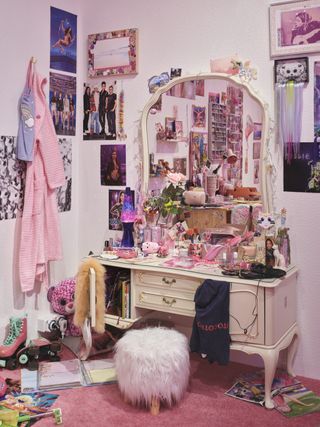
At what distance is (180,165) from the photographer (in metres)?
3.33

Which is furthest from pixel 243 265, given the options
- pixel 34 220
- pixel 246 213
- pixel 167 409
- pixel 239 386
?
pixel 34 220

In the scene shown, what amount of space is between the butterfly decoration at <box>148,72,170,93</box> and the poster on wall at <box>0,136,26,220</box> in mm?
893

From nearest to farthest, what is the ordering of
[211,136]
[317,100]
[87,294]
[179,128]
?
[317,100] → [87,294] → [211,136] → [179,128]

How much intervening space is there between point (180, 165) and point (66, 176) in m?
0.83

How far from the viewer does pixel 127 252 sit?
3.23m

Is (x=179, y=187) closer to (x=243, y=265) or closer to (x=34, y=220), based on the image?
(x=243, y=265)

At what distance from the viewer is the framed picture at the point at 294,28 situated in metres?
2.90

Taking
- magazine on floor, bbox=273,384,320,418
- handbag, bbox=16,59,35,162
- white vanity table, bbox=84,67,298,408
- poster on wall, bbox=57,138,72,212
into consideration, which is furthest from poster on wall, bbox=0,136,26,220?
magazine on floor, bbox=273,384,320,418

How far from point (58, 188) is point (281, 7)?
174 cm

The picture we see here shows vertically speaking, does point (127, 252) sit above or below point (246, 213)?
below

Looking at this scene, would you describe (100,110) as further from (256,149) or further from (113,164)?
(256,149)

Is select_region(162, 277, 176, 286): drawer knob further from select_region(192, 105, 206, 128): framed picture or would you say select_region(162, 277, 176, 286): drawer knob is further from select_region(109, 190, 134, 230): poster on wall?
select_region(192, 105, 206, 128): framed picture

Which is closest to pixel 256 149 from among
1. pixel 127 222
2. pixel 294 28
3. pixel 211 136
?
pixel 211 136

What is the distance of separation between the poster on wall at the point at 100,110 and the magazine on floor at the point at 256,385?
1.71 metres
